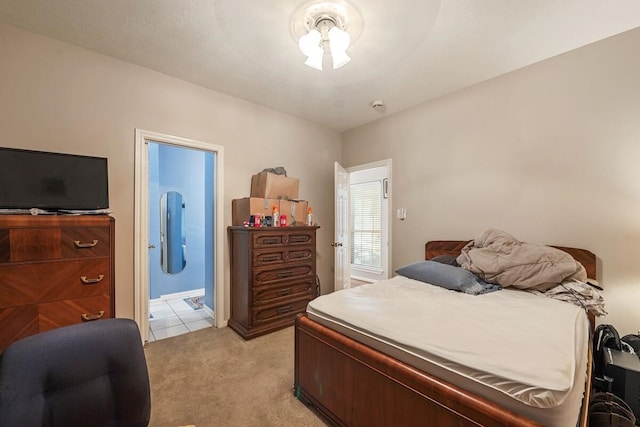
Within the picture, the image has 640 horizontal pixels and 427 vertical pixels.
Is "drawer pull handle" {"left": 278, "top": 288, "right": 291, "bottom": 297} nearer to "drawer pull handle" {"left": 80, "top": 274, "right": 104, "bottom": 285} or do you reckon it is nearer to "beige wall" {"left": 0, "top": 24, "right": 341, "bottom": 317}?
"beige wall" {"left": 0, "top": 24, "right": 341, "bottom": 317}

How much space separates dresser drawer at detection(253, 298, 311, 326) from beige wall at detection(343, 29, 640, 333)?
1.48 metres

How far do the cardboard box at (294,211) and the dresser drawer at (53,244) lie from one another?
1.76 m

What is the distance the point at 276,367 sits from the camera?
2211 mm

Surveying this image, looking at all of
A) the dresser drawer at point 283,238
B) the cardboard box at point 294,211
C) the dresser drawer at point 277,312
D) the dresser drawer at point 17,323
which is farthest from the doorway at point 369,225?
the dresser drawer at point 17,323

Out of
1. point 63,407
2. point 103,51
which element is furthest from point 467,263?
point 103,51

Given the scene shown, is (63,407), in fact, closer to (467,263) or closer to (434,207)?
(467,263)

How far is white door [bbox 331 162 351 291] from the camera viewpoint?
12.3 ft

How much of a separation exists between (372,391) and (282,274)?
1.82 metres

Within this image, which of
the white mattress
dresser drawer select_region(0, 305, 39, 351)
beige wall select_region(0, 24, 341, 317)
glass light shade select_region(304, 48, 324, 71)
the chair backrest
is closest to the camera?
the chair backrest

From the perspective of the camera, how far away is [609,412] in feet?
4.59

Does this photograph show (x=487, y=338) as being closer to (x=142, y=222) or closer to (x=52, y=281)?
(x=52, y=281)

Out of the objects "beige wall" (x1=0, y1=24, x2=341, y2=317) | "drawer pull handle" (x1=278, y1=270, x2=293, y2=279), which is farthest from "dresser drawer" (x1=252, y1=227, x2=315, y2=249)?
"beige wall" (x1=0, y1=24, x2=341, y2=317)

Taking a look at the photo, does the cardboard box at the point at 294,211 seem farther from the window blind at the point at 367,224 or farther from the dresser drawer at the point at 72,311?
the window blind at the point at 367,224

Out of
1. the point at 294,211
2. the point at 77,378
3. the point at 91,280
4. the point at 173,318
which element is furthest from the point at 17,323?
the point at 294,211
